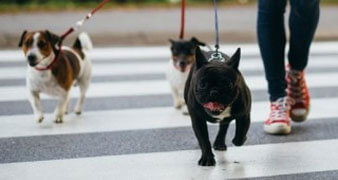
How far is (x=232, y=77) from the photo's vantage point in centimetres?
321

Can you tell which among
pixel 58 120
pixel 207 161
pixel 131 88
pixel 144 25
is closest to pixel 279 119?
pixel 207 161

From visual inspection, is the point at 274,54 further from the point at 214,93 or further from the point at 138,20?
the point at 138,20

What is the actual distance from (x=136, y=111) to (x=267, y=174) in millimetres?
1920

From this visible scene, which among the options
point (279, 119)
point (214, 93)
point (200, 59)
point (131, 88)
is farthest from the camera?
point (131, 88)

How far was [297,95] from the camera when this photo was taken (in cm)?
470

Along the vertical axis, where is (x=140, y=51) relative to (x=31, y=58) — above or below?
below

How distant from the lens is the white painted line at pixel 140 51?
762cm

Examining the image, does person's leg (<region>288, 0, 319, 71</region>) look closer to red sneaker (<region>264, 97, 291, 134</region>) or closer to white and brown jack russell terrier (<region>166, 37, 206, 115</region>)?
red sneaker (<region>264, 97, 291, 134</region>)

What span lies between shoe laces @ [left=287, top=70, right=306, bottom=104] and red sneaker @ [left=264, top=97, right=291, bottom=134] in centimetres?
23

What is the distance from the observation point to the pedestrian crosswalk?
354 centimetres

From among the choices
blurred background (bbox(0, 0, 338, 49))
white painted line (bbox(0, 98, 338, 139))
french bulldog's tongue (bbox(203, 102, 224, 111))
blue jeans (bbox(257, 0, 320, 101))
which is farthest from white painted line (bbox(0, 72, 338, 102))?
french bulldog's tongue (bbox(203, 102, 224, 111))

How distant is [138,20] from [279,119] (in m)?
6.15

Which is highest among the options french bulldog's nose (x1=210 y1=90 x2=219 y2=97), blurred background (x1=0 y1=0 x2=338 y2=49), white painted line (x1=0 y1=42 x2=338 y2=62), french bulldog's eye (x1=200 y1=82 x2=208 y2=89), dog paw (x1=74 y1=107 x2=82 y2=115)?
french bulldog's eye (x1=200 y1=82 x2=208 y2=89)

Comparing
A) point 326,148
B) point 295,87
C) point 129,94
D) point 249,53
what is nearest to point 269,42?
point 295,87
